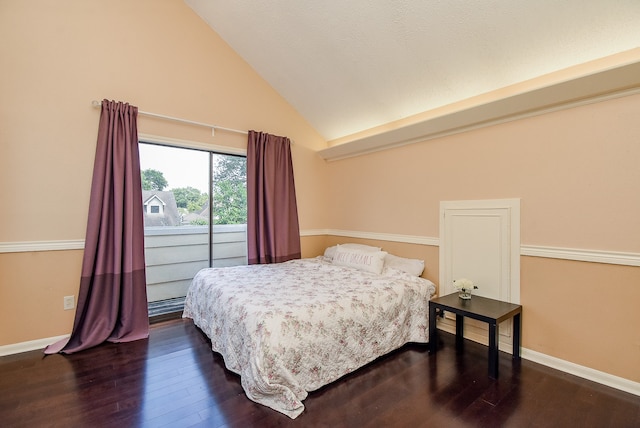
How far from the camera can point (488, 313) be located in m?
2.18

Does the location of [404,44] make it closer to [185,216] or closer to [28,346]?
[185,216]

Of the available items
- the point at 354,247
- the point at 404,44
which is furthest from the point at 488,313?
the point at 404,44

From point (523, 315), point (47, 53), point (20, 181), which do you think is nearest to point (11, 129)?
point (20, 181)

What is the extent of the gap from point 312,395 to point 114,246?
2232mm

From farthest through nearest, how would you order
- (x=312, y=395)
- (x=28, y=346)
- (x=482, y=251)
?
(x=482, y=251), (x=28, y=346), (x=312, y=395)

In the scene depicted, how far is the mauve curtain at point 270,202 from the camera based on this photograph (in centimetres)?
358

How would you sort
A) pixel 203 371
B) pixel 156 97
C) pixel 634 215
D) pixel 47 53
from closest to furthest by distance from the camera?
pixel 634 215
pixel 203 371
pixel 47 53
pixel 156 97

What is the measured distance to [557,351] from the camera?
221 centimetres

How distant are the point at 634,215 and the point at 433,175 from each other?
1.51 metres

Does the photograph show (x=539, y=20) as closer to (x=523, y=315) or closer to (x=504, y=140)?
(x=504, y=140)

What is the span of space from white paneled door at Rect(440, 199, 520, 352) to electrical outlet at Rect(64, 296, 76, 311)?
3566 millimetres

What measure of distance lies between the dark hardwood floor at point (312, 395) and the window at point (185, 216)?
97 cm

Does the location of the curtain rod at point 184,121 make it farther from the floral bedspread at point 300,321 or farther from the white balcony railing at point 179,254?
the floral bedspread at point 300,321

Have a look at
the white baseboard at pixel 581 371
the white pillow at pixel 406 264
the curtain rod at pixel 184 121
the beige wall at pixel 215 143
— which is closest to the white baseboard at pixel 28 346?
the beige wall at pixel 215 143
